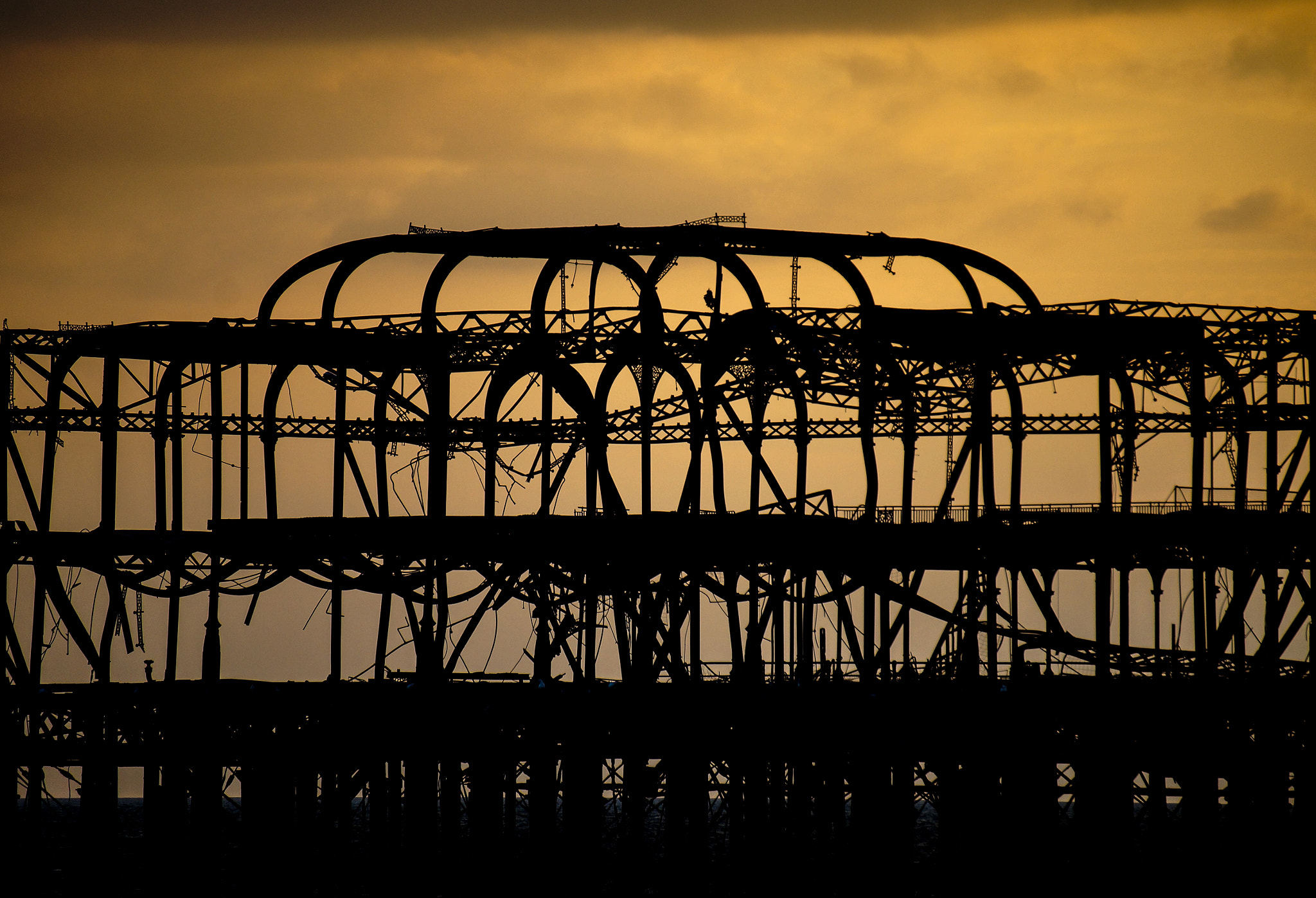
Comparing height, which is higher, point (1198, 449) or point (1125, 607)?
point (1198, 449)

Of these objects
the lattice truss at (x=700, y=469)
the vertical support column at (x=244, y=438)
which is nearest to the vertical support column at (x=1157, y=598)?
the lattice truss at (x=700, y=469)

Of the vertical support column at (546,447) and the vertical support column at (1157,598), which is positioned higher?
the vertical support column at (546,447)

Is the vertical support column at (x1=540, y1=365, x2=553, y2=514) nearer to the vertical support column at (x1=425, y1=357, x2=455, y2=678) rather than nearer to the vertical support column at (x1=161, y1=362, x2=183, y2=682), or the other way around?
the vertical support column at (x1=425, y1=357, x2=455, y2=678)

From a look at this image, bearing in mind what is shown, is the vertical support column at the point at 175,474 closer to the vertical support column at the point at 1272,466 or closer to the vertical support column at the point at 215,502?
the vertical support column at the point at 215,502

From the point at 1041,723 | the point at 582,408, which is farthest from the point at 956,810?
the point at 582,408

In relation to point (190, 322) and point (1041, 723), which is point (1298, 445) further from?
point (190, 322)

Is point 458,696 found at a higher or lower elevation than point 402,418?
lower

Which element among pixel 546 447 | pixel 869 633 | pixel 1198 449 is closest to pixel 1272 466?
pixel 1198 449

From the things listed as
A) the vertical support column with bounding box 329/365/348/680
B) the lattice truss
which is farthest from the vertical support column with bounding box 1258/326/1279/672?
the vertical support column with bounding box 329/365/348/680

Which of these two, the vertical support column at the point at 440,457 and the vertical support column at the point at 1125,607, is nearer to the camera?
the vertical support column at the point at 440,457

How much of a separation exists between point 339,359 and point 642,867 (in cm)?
1023

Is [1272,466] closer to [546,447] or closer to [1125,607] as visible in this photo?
Result: [1125,607]

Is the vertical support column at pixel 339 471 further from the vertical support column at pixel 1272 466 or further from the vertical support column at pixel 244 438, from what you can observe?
the vertical support column at pixel 1272 466

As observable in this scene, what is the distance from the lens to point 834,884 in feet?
74.9
